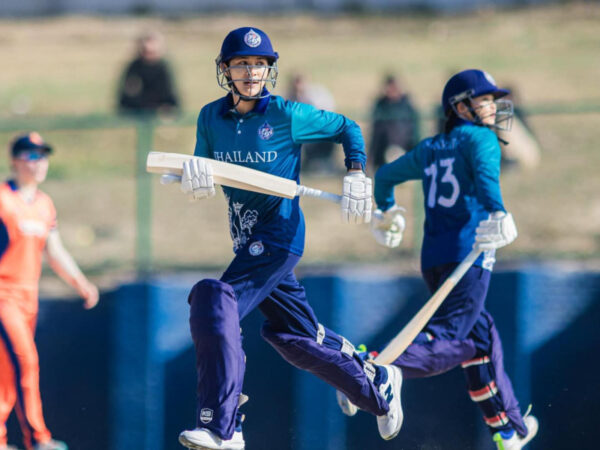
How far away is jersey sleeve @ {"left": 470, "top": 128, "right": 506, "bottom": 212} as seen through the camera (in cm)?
569

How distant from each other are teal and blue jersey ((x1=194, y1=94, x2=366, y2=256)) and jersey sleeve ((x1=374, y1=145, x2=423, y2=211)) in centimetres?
77

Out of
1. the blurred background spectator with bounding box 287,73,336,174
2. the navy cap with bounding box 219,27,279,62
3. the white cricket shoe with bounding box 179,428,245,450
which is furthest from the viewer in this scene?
the blurred background spectator with bounding box 287,73,336,174

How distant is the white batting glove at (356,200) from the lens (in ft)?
17.3

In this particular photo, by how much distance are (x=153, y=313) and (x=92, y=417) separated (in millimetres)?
801

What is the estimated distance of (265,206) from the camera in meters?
5.44

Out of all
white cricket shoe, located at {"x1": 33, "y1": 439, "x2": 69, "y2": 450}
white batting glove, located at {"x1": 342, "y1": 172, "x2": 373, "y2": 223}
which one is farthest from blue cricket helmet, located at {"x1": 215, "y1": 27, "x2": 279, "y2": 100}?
white cricket shoe, located at {"x1": 33, "y1": 439, "x2": 69, "y2": 450}

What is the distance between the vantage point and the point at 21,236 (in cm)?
704

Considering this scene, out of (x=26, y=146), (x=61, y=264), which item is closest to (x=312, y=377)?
(x=61, y=264)

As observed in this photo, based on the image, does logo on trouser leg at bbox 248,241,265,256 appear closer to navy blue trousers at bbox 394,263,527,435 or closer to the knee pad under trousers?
the knee pad under trousers

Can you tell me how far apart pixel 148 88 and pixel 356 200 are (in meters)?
5.02

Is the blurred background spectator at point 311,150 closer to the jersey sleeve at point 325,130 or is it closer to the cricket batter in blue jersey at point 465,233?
the cricket batter in blue jersey at point 465,233

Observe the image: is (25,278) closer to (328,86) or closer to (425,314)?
(425,314)

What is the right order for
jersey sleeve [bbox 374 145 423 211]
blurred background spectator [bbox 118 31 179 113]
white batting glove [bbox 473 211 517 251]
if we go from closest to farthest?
white batting glove [bbox 473 211 517 251]
jersey sleeve [bbox 374 145 423 211]
blurred background spectator [bbox 118 31 179 113]

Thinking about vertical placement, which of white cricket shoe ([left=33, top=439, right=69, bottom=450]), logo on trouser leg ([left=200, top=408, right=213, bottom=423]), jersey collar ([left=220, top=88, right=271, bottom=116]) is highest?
jersey collar ([left=220, top=88, right=271, bottom=116])
